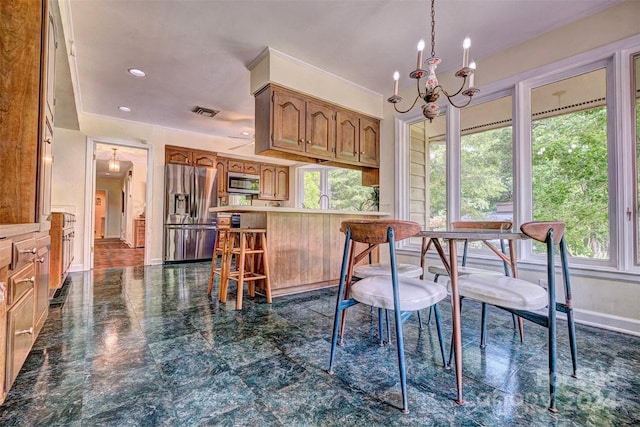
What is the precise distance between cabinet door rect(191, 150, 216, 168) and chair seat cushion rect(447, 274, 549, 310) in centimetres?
524

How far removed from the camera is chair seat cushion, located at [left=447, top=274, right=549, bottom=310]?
1335 mm

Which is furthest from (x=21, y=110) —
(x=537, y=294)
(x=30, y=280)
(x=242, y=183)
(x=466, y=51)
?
(x=242, y=183)

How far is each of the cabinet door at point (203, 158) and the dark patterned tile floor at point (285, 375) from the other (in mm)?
3624

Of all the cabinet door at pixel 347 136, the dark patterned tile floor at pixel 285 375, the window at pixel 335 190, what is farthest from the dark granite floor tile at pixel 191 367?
the window at pixel 335 190

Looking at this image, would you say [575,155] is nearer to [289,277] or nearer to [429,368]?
[429,368]

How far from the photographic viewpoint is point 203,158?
5.65 metres

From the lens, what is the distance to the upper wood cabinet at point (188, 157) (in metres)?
5.28

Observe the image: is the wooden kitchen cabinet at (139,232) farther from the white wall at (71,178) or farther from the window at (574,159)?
the window at (574,159)

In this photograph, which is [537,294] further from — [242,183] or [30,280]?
[242,183]

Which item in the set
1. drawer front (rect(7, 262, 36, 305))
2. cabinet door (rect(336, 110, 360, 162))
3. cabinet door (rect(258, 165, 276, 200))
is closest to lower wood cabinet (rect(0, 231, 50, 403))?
drawer front (rect(7, 262, 36, 305))

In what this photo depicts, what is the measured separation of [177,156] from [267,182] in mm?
2044

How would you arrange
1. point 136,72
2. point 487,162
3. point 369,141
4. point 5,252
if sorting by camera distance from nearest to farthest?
1. point 5,252
2. point 487,162
3. point 136,72
4. point 369,141

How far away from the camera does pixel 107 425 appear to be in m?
1.14

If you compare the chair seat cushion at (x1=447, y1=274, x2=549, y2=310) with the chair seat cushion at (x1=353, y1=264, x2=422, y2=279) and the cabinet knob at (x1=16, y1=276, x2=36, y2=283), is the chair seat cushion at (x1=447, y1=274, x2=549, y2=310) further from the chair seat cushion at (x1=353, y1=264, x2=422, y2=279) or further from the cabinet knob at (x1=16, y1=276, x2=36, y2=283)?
the cabinet knob at (x1=16, y1=276, x2=36, y2=283)
